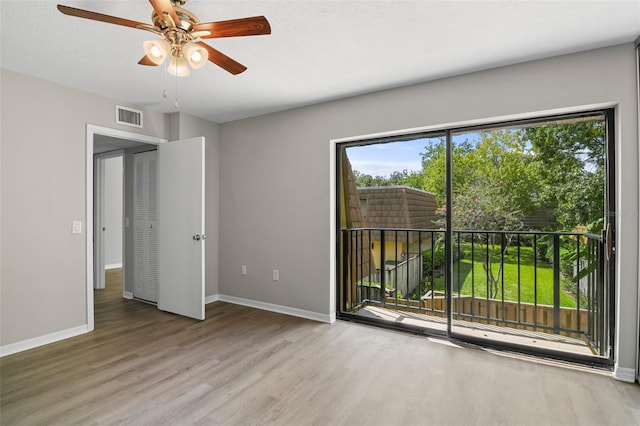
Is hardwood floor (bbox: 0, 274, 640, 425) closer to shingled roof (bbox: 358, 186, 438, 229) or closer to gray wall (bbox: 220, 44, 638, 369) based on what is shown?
gray wall (bbox: 220, 44, 638, 369)

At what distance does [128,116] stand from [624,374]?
16.8 feet

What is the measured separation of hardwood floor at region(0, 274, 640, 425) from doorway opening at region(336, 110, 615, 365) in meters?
0.45

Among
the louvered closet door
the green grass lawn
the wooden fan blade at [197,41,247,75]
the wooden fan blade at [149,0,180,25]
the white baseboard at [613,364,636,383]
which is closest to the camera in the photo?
the wooden fan blade at [149,0,180,25]

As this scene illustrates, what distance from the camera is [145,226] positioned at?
14.6 feet

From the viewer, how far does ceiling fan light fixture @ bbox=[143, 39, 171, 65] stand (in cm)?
181

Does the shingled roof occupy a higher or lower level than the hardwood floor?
higher

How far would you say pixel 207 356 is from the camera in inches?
109

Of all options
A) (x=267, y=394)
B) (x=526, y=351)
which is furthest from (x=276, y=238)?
(x=526, y=351)

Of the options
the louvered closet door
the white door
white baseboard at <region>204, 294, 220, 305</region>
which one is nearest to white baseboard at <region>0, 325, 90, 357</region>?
the white door

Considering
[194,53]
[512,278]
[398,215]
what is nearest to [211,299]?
[398,215]

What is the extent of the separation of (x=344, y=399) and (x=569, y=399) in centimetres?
147

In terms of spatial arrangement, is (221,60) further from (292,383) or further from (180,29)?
(292,383)

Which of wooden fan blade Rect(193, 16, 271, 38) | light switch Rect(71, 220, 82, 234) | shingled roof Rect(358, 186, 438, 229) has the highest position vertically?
wooden fan blade Rect(193, 16, 271, 38)

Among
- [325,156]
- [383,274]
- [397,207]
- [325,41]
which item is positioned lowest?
[383,274]
